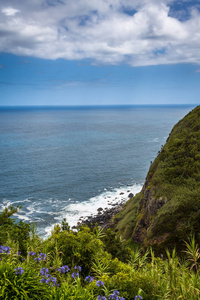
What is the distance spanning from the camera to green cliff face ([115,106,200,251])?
2797 cm

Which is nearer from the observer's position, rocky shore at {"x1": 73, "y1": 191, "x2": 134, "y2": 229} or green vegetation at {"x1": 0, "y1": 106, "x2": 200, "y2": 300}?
green vegetation at {"x1": 0, "y1": 106, "x2": 200, "y2": 300}

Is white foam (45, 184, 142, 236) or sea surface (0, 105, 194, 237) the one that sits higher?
sea surface (0, 105, 194, 237)

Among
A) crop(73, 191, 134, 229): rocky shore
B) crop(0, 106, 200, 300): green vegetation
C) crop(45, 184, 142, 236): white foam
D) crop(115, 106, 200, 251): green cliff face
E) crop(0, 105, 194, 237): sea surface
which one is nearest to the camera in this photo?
crop(0, 106, 200, 300): green vegetation

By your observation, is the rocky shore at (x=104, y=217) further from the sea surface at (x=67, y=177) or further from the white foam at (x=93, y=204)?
the sea surface at (x=67, y=177)

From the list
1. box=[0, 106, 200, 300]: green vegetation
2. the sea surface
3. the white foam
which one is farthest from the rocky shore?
box=[0, 106, 200, 300]: green vegetation

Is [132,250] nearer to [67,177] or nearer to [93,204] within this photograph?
[93,204]

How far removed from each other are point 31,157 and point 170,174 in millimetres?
66667

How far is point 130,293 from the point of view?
8281 millimetres

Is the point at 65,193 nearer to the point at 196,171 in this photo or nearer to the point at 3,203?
the point at 3,203

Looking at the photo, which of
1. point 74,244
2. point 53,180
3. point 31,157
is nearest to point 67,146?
point 31,157

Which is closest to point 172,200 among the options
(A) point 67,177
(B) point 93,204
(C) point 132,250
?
(C) point 132,250

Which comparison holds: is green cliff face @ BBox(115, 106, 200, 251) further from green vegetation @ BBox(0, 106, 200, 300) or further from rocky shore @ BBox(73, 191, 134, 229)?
rocky shore @ BBox(73, 191, 134, 229)

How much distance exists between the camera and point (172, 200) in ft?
99.2

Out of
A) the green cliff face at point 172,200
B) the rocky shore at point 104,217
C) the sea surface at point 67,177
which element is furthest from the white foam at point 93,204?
the green cliff face at point 172,200
